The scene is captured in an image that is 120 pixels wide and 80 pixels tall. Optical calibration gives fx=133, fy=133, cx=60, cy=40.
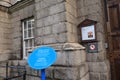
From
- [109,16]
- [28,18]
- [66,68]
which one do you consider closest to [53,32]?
[66,68]

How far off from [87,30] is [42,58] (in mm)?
2129

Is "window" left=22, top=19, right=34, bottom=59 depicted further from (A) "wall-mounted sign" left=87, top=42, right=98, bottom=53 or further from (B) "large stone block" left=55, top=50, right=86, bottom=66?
(A) "wall-mounted sign" left=87, top=42, right=98, bottom=53

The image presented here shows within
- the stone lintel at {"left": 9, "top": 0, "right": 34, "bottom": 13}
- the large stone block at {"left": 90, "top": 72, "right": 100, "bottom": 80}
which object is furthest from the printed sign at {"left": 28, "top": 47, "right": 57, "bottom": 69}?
the stone lintel at {"left": 9, "top": 0, "right": 34, "bottom": 13}

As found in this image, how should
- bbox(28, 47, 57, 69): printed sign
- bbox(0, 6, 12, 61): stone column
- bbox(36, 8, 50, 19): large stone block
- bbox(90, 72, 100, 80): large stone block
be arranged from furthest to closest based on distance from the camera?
1. bbox(0, 6, 12, 61): stone column
2. bbox(36, 8, 50, 19): large stone block
3. bbox(90, 72, 100, 80): large stone block
4. bbox(28, 47, 57, 69): printed sign

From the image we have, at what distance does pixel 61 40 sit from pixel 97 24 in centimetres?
133

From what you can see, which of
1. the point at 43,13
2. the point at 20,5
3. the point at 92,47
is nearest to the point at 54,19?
the point at 43,13

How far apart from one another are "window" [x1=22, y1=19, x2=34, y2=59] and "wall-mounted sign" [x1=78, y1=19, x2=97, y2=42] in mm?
2537

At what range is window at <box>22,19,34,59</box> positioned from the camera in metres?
6.21

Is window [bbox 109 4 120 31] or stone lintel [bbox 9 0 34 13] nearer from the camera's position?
window [bbox 109 4 120 31]

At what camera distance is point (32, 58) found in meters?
3.12

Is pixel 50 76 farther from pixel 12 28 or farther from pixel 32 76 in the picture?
pixel 12 28

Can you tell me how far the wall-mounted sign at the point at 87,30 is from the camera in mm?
4391

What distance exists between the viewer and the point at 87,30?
4.50 meters

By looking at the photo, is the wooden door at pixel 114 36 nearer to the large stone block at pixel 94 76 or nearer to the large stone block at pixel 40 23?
the large stone block at pixel 94 76
